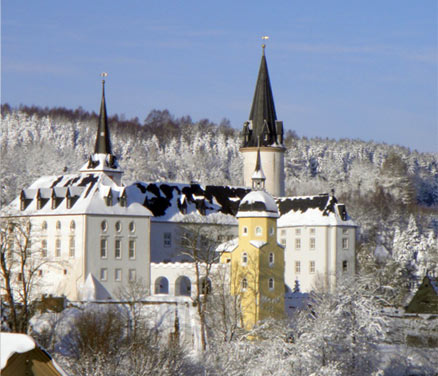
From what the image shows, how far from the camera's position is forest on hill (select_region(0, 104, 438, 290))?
10184 centimetres

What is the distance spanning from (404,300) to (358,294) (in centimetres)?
2158

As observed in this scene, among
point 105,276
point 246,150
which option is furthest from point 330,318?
point 246,150

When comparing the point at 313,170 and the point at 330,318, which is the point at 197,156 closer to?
the point at 313,170

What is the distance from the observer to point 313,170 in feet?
552

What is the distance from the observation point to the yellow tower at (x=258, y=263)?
180 feet

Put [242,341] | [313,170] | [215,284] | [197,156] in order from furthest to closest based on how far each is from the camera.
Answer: [313,170]
[197,156]
[215,284]
[242,341]

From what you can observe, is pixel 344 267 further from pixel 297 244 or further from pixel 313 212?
pixel 313 212

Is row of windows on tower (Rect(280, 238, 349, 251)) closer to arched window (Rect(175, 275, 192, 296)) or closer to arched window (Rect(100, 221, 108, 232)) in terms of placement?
arched window (Rect(175, 275, 192, 296))

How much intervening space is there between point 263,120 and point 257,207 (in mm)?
20940

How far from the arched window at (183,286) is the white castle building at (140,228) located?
6 cm

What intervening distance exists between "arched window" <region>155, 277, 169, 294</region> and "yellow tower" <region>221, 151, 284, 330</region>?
4761 mm

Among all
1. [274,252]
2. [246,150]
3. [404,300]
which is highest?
[246,150]

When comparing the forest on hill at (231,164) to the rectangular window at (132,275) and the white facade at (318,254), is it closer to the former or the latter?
the white facade at (318,254)

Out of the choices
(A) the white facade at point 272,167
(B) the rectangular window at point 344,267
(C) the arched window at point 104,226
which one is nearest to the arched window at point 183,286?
(C) the arched window at point 104,226
